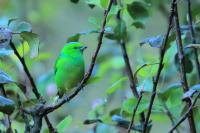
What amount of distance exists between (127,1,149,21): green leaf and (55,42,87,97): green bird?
185 millimetres

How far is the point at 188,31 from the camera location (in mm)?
1472

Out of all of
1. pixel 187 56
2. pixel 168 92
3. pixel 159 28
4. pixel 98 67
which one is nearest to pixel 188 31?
pixel 187 56

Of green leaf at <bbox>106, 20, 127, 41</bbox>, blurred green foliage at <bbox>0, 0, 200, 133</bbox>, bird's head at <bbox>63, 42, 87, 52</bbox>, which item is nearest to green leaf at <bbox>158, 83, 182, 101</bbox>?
blurred green foliage at <bbox>0, 0, 200, 133</bbox>

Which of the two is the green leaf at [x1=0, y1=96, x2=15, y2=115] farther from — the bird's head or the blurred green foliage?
the bird's head

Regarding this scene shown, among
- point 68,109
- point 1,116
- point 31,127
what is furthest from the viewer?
point 68,109

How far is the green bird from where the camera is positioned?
1540 mm

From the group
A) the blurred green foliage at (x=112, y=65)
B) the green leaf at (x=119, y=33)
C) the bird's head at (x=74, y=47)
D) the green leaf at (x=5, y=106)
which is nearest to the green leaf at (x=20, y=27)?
the blurred green foliage at (x=112, y=65)

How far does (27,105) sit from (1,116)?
0.42ft

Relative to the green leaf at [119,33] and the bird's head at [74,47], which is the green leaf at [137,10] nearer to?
the green leaf at [119,33]

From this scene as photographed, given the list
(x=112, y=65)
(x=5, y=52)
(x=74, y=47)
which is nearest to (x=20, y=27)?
(x=5, y=52)

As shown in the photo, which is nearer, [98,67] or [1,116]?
[1,116]

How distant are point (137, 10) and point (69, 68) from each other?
288 millimetres

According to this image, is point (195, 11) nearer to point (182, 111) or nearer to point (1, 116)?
point (182, 111)

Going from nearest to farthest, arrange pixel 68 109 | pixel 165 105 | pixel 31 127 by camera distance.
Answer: pixel 31 127
pixel 165 105
pixel 68 109
